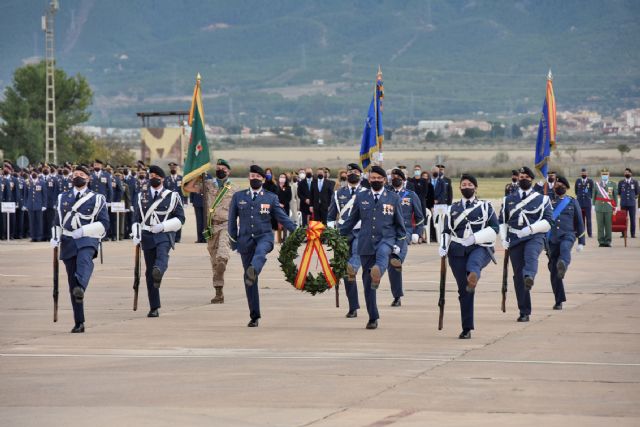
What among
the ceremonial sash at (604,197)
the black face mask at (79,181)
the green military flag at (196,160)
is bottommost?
the ceremonial sash at (604,197)

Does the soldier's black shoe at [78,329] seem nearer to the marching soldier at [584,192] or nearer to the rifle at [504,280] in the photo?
the rifle at [504,280]

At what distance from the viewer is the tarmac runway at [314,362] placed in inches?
433

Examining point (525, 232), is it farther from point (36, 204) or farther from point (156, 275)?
point (36, 204)

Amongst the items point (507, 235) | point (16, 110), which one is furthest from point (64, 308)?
point (16, 110)

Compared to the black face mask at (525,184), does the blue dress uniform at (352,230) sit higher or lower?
lower

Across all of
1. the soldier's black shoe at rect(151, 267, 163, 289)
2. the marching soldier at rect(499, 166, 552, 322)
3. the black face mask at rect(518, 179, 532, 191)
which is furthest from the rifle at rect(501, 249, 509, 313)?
the soldier's black shoe at rect(151, 267, 163, 289)

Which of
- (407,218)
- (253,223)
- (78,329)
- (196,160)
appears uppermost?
(196,160)

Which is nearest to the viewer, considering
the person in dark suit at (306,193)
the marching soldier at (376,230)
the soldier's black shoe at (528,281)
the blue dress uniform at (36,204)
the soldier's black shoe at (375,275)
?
the soldier's black shoe at (375,275)

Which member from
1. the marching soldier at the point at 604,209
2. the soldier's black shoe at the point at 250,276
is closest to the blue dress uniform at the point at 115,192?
the marching soldier at the point at 604,209

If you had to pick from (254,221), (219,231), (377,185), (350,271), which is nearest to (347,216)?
(350,271)

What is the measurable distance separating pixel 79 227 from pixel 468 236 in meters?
4.64

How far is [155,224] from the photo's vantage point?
18.3 meters

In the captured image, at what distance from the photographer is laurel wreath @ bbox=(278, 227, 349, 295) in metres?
17.7

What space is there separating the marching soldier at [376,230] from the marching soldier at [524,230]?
146 centimetres
